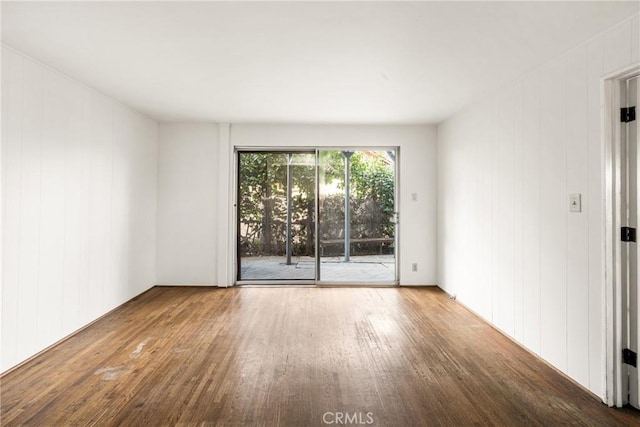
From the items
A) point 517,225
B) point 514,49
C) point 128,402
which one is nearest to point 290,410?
point 128,402

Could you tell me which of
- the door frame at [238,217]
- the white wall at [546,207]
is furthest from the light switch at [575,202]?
the door frame at [238,217]

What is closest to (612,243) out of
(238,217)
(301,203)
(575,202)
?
(575,202)

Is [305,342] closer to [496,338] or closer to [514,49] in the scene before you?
[496,338]

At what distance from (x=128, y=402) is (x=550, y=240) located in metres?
3.19

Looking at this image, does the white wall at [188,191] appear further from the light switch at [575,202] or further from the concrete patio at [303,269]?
the light switch at [575,202]

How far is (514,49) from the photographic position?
2.70m

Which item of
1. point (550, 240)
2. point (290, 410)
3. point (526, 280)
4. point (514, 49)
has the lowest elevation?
point (290, 410)

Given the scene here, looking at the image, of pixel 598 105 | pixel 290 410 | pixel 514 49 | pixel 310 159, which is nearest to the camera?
pixel 290 410

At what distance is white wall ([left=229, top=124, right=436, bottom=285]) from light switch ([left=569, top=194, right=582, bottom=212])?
9.45 ft

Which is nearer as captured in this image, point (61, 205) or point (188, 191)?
point (61, 205)

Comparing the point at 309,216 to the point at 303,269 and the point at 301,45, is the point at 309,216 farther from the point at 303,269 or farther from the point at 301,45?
the point at 301,45

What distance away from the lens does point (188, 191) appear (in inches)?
213

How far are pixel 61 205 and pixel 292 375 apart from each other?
2.54 m

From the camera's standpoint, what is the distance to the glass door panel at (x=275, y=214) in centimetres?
556
